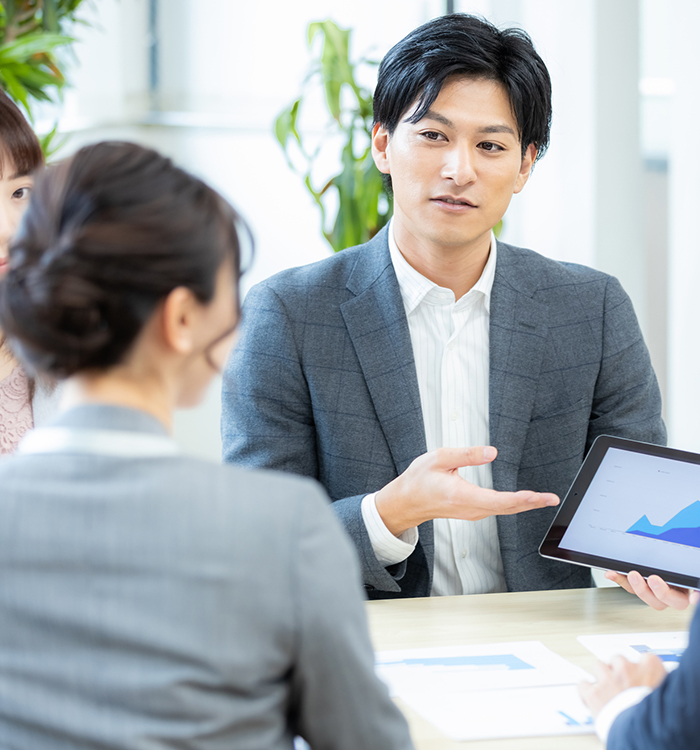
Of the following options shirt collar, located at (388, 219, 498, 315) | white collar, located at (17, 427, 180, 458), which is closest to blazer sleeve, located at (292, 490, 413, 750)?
white collar, located at (17, 427, 180, 458)

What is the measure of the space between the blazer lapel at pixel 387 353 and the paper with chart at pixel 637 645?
477 millimetres

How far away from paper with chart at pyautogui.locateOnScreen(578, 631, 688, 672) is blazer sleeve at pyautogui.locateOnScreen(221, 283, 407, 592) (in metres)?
0.42

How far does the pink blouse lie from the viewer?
1.53m

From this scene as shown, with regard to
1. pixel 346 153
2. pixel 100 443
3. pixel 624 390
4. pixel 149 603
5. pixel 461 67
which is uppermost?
pixel 461 67

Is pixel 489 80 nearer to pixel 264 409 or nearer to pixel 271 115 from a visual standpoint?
pixel 264 409

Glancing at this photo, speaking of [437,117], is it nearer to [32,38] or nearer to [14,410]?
[14,410]

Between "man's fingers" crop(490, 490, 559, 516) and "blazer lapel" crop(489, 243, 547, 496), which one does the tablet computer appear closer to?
"man's fingers" crop(490, 490, 559, 516)

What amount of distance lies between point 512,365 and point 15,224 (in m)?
0.94

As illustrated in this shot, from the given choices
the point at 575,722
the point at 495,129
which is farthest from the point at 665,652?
the point at 495,129

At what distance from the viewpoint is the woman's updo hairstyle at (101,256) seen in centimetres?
67

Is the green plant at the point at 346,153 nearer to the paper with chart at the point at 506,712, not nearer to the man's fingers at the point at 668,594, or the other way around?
the man's fingers at the point at 668,594

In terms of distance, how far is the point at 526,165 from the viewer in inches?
68.5

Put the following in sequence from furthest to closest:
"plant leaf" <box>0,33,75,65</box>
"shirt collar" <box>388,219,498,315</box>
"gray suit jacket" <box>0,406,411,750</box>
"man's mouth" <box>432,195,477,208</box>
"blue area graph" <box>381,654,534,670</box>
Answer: "plant leaf" <box>0,33,75,65</box>
"shirt collar" <box>388,219,498,315</box>
"man's mouth" <box>432,195,477,208</box>
"blue area graph" <box>381,654,534,670</box>
"gray suit jacket" <box>0,406,411,750</box>

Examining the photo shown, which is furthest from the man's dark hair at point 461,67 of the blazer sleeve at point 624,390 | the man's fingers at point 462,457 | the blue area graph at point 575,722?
the blue area graph at point 575,722
